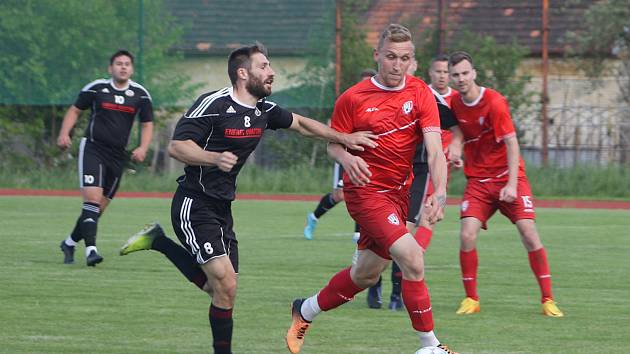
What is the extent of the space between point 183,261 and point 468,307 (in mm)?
2482

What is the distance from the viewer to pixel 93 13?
25109 mm

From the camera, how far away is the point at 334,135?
308 inches

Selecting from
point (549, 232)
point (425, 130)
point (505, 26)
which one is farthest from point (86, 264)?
point (505, 26)

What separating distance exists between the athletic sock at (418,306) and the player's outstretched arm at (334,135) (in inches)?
36.5

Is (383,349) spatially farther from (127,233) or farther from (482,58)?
(482,58)

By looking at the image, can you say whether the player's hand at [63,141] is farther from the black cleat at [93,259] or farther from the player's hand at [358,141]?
the player's hand at [358,141]

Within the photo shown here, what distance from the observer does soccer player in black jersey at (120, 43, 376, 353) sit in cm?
737

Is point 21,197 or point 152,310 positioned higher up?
point 152,310

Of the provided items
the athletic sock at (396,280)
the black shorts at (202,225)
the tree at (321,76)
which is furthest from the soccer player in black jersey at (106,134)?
the tree at (321,76)

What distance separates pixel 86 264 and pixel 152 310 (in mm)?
3116

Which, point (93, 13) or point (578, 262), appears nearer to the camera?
point (578, 262)

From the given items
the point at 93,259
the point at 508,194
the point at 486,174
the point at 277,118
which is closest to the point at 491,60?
the point at 93,259

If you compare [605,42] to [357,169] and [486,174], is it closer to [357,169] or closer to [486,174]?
[486,174]

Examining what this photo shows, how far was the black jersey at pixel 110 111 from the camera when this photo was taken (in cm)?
1278
